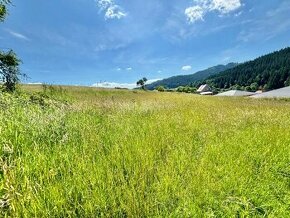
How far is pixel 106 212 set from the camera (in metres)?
2.52

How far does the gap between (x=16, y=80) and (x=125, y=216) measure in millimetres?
7615

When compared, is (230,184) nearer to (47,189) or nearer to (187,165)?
(187,165)

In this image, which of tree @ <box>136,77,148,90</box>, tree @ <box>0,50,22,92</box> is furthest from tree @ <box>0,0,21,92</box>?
tree @ <box>136,77,148,90</box>

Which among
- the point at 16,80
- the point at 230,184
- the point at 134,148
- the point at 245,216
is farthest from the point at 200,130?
the point at 16,80

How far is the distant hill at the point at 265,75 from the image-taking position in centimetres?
12288

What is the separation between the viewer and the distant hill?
403 feet

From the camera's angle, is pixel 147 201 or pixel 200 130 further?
pixel 200 130

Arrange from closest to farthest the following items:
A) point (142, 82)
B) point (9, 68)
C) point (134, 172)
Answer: point (134, 172) < point (9, 68) < point (142, 82)

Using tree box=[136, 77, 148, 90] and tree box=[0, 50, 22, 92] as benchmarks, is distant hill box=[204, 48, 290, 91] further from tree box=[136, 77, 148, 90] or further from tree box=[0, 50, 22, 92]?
tree box=[0, 50, 22, 92]

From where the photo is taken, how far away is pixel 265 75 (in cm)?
14662

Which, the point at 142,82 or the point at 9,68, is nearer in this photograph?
the point at 9,68

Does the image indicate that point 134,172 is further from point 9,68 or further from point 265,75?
point 265,75

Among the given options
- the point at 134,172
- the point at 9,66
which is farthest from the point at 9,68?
the point at 134,172

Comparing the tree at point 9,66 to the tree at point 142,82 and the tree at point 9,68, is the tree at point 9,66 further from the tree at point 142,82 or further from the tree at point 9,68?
the tree at point 142,82
